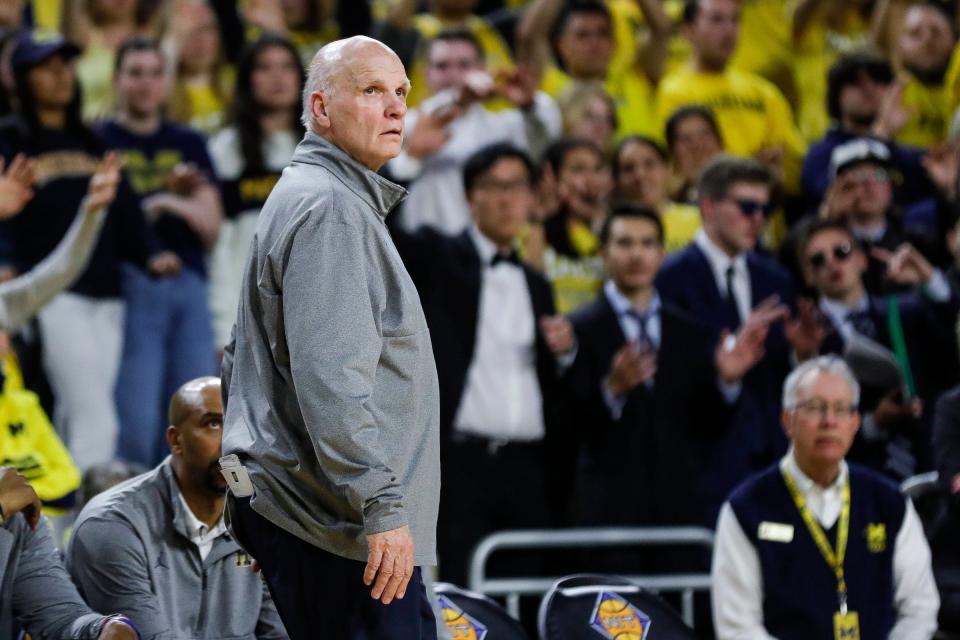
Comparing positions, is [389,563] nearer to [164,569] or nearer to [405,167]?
[164,569]

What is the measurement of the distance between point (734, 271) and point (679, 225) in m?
0.80

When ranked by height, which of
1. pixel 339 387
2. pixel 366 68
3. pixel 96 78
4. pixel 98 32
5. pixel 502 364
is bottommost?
pixel 502 364

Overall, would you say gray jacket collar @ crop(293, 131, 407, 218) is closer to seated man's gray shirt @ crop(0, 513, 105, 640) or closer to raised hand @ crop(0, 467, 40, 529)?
raised hand @ crop(0, 467, 40, 529)

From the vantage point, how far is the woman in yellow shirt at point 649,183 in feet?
26.9

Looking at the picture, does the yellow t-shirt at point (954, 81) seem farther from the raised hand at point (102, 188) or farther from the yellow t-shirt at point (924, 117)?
the raised hand at point (102, 188)

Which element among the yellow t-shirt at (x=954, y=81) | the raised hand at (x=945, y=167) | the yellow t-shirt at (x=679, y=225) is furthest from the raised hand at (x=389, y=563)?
the yellow t-shirt at (x=954, y=81)

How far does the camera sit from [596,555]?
6465mm

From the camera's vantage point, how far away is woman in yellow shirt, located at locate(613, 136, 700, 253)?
8.20 m

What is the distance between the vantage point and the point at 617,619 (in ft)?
16.6

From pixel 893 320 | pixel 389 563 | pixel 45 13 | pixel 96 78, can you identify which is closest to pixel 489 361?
pixel 893 320

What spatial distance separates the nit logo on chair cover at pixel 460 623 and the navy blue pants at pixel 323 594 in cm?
144

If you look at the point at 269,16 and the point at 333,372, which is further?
the point at 269,16

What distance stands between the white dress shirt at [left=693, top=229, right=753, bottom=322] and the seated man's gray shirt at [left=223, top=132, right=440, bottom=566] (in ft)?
13.5

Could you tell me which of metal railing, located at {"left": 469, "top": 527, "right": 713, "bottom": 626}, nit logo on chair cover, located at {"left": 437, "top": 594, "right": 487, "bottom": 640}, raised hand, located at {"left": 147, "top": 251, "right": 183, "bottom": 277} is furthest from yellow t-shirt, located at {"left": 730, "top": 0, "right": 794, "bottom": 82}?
nit logo on chair cover, located at {"left": 437, "top": 594, "right": 487, "bottom": 640}
